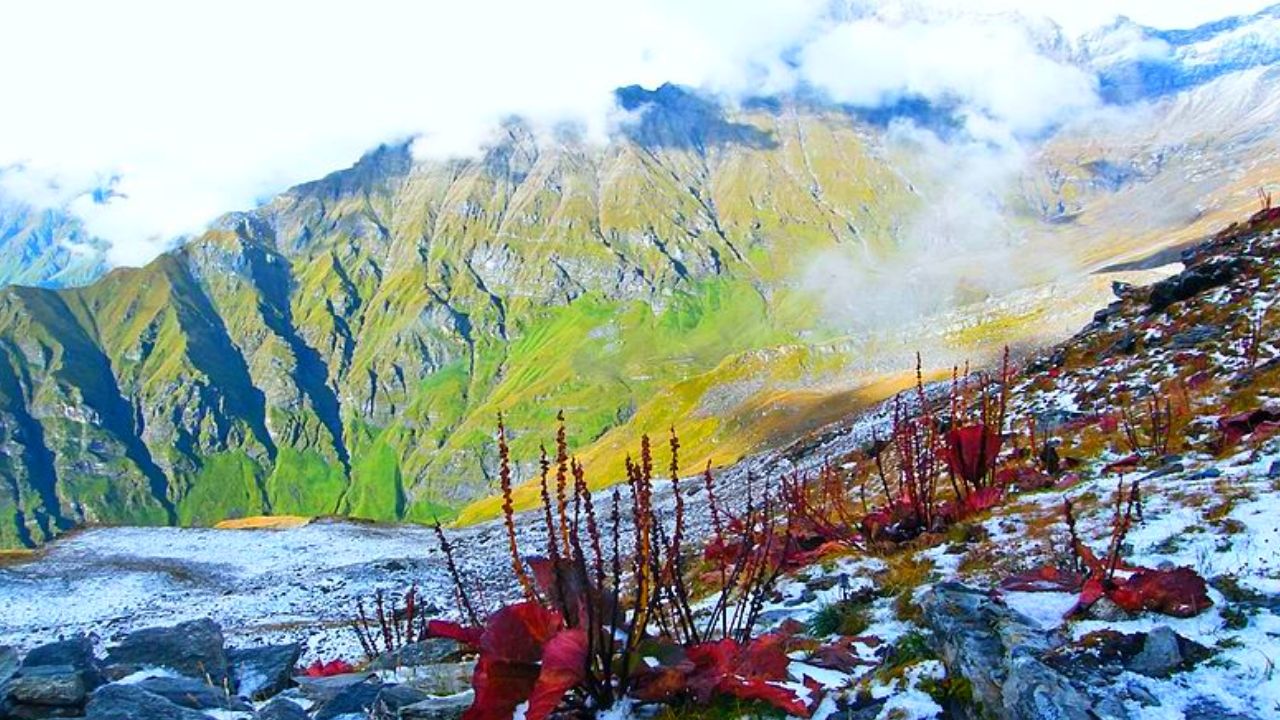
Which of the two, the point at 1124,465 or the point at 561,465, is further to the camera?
the point at 1124,465

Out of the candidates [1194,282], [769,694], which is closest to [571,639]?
[769,694]

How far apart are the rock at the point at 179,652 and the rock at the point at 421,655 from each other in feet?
5.05

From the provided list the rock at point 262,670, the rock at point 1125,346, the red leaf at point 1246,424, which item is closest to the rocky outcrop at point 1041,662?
the rock at point 262,670

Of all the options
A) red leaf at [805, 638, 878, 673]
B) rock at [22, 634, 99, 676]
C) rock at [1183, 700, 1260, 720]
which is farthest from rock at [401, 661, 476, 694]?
rock at [1183, 700, 1260, 720]

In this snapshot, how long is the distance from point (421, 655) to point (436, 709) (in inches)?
109

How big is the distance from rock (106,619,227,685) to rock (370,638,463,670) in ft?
5.05

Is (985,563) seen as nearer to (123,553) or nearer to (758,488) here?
(758,488)

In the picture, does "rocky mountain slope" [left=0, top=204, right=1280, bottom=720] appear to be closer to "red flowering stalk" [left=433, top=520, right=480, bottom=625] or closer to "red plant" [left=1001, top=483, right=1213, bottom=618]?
"red plant" [left=1001, top=483, right=1213, bottom=618]

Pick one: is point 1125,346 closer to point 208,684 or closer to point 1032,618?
point 1032,618

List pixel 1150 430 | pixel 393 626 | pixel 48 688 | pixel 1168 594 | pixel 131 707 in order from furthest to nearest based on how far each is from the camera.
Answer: pixel 1150 430 → pixel 393 626 → pixel 48 688 → pixel 131 707 → pixel 1168 594

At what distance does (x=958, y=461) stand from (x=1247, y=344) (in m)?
12.0

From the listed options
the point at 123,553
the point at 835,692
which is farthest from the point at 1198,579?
the point at 123,553

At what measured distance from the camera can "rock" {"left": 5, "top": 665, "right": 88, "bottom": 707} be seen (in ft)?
20.1

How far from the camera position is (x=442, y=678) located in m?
5.91
